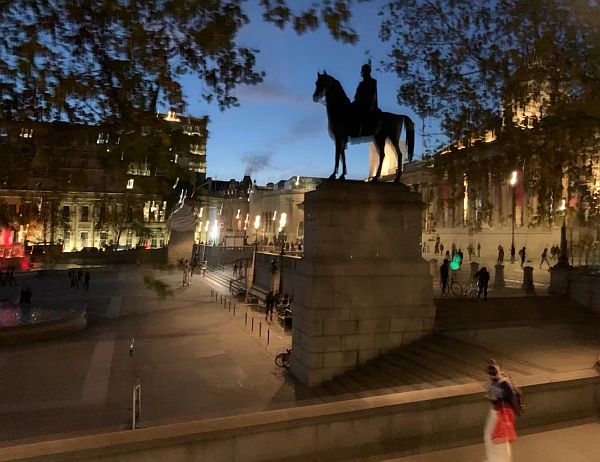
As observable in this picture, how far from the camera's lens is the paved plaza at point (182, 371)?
9.88 metres

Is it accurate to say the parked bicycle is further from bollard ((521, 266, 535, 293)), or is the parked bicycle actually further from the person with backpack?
the person with backpack

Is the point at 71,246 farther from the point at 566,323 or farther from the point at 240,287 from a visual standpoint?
the point at 566,323

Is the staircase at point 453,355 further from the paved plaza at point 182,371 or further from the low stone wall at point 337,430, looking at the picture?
the low stone wall at point 337,430

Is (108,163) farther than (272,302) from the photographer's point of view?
No

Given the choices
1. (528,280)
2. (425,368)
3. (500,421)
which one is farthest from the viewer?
(528,280)

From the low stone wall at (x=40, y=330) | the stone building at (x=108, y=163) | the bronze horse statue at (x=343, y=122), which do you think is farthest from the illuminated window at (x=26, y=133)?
the low stone wall at (x=40, y=330)

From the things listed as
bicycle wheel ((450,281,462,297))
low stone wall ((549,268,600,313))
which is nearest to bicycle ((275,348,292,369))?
bicycle wheel ((450,281,462,297))

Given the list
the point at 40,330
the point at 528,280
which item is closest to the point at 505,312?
the point at 528,280

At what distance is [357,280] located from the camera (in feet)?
43.6

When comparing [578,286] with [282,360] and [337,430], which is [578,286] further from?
[337,430]

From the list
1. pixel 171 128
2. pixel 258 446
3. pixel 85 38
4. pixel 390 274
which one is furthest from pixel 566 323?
pixel 85 38

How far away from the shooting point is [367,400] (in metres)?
7.06

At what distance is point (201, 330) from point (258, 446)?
15.3 meters

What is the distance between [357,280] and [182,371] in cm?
577
